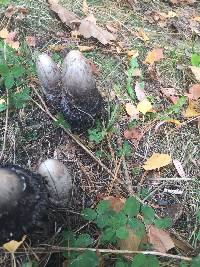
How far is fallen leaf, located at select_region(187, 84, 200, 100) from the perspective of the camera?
299 cm

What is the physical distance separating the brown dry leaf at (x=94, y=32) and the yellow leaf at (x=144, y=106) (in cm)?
67

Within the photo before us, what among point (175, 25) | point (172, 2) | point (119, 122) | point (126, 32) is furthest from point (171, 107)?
point (172, 2)

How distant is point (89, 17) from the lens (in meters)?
3.50

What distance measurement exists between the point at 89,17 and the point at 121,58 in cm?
52

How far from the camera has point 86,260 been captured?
1.87 m

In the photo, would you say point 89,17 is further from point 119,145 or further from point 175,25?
point 119,145

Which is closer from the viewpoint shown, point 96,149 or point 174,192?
point 174,192

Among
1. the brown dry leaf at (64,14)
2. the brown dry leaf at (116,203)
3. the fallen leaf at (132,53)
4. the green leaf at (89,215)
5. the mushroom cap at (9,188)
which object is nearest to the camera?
the mushroom cap at (9,188)

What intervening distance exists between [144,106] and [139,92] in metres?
0.16

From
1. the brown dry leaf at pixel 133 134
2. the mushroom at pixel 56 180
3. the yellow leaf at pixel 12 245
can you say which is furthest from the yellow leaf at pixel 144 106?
the yellow leaf at pixel 12 245

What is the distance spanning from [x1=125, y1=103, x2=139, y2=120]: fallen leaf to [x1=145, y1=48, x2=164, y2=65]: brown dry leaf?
531mm

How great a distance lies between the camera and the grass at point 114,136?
97.4 inches

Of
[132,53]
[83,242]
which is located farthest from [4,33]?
[83,242]

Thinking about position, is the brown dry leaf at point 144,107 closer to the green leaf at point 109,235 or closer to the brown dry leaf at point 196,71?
the brown dry leaf at point 196,71
